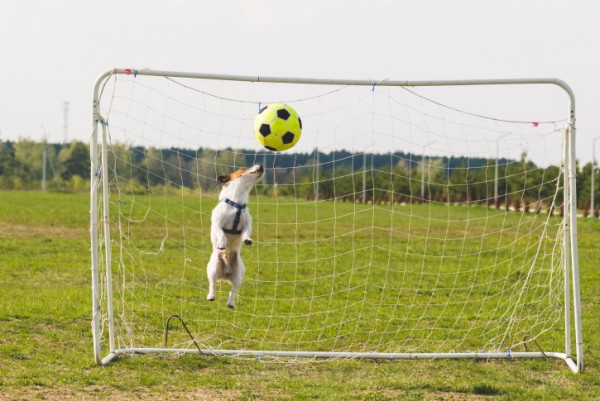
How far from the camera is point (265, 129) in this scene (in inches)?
334

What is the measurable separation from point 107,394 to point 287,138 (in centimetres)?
328

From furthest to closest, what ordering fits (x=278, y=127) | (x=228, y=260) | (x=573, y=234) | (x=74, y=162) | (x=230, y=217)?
1. (x=74, y=162)
2. (x=573, y=234)
3. (x=228, y=260)
4. (x=230, y=217)
5. (x=278, y=127)

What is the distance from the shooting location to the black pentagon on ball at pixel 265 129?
8453mm

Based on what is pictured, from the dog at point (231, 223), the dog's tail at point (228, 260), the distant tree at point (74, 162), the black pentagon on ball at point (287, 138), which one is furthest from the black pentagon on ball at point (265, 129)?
the distant tree at point (74, 162)

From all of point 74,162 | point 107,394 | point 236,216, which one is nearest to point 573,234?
point 236,216

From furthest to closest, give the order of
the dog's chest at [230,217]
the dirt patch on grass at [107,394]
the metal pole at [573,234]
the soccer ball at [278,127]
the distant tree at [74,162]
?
the distant tree at [74,162] → the metal pole at [573,234] → the dog's chest at [230,217] → the soccer ball at [278,127] → the dirt patch on grass at [107,394]

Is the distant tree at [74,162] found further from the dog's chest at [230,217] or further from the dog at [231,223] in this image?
the dog's chest at [230,217]

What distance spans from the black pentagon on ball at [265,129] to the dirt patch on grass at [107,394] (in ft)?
9.12

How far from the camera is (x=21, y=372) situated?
8758mm

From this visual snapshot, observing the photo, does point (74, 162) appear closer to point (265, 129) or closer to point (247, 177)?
point (247, 177)

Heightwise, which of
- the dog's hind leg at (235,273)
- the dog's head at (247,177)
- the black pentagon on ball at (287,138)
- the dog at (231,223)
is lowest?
the dog's hind leg at (235,273)

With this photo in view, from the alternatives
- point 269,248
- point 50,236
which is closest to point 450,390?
point 269,248

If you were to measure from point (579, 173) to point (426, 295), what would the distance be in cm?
4455

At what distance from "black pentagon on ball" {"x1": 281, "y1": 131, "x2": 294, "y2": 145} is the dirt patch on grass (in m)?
2.73
